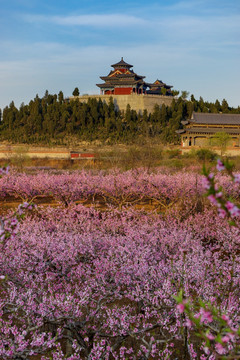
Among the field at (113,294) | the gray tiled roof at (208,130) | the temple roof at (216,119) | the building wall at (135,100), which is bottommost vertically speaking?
the field at (113,294)

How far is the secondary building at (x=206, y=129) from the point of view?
47906 mm

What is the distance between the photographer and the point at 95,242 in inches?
287

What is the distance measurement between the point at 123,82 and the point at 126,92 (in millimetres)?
1705

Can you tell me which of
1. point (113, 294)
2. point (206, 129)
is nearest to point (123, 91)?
point (206, 129)

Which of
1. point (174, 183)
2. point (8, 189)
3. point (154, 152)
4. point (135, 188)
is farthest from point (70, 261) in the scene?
point (154, 152)

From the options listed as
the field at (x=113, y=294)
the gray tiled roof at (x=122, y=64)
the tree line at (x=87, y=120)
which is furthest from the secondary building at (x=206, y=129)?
the field at (x=113, y=294)

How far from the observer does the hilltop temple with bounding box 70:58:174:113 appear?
194 feet

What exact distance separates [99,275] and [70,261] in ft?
2.96

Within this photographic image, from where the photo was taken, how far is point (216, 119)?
49906mm

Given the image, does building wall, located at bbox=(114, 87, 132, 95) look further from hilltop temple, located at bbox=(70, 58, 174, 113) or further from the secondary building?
the secondary building

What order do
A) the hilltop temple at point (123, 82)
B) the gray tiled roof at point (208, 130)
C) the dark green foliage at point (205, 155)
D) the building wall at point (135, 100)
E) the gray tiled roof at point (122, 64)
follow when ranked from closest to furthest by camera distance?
the dark green foliage at point (205, 155) → the gray tiled roof at point (208, 130) → the building wall at point (135, 100) → the hilltop temple at point (123, 82) → the gray tiled roof at point (122, 64)

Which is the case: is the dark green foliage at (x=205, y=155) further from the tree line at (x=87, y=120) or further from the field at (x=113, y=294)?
the field at (x=113, y=294)

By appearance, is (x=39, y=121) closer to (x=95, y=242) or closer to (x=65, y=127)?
(x=65, y=127)

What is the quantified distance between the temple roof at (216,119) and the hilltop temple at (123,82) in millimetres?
15074
